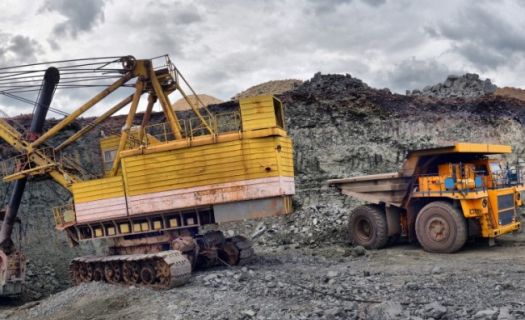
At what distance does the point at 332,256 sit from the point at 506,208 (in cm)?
451

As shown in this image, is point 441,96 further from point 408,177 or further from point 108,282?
point 108,282

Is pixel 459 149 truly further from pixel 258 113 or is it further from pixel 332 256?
pixel 258 113

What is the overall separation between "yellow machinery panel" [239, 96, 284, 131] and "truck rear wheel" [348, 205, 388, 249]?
4484mm

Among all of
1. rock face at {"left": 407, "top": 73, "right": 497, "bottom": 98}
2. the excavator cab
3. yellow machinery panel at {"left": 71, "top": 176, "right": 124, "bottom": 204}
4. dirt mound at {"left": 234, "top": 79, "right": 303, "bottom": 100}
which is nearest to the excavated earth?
the excavator cab

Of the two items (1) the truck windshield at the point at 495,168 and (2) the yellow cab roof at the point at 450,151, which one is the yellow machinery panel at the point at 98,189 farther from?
(1) the truck windshield at the point at 495,168

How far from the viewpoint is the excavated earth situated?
27.9 ft

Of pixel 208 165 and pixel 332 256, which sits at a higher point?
pixel 208 165

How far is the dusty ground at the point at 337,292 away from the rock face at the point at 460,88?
13315 mm

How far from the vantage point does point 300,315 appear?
7.96 meters

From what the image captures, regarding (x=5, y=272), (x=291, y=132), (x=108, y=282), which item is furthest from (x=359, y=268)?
(x=291, y=132)

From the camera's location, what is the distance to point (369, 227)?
14.6m

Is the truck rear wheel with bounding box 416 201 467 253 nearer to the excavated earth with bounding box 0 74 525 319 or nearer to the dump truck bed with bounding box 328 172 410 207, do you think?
the excavated earth with bounding box 0 74 525 319

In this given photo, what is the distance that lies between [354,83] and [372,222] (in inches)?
434

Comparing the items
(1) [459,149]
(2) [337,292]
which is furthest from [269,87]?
(2) [337,292]
